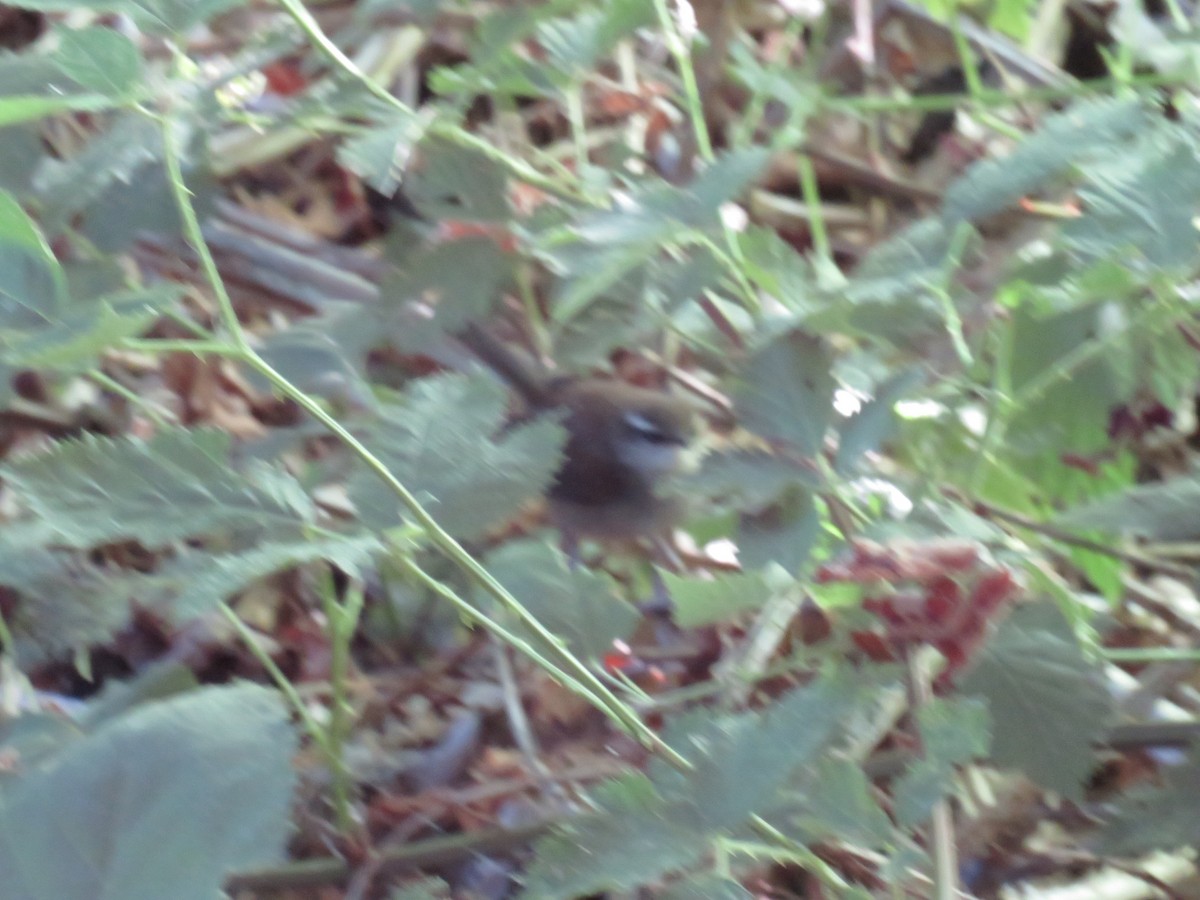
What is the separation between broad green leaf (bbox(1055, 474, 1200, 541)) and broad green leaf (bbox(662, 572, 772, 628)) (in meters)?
0.15

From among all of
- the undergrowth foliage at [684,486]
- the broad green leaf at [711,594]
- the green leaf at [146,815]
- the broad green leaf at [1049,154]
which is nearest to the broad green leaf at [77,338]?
the undergrowth foliage at [684,486]

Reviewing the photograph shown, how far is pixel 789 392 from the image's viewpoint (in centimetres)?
50

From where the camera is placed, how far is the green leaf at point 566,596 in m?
0.47

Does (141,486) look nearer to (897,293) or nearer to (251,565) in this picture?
(251,565)

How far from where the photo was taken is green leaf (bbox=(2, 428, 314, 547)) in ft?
1.30

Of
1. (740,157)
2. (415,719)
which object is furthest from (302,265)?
(740,157)

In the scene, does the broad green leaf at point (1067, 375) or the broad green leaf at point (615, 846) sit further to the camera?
the broad green leaf at point (1067, 375)

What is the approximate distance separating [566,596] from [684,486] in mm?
72

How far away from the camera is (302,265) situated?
94 centimetres

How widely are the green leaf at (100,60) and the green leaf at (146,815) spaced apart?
26 cm

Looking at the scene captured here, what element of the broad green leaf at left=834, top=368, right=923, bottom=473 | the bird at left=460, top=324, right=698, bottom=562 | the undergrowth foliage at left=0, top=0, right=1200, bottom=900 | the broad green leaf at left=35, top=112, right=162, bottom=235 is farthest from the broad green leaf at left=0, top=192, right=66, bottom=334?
the bird at left=460, top=324, right=698, bottom=562

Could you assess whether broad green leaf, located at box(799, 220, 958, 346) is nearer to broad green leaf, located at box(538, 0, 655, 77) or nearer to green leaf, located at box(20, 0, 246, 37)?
broad green leaf, located at box(538, 0, 655, 77)

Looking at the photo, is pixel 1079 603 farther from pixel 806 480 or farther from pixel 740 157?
pixel 740 157

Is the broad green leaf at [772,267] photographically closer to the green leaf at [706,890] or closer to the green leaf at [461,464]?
the green leaf at [461,464]
